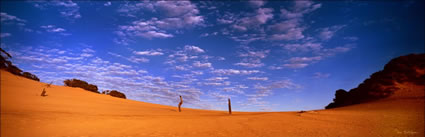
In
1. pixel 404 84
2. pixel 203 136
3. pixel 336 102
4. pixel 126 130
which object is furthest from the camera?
pixel 336 102

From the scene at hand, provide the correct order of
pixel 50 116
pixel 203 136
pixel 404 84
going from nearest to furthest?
pixel 203 136, pixel 50 116, pixel 404 84

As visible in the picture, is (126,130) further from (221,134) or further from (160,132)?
(221,134)

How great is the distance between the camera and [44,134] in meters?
6.86

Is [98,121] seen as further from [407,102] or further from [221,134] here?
Result: [407,102]

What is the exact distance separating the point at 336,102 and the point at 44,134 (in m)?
32.7

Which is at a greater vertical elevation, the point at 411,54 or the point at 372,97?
the point at 411,54

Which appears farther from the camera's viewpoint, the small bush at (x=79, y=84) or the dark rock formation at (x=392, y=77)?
the small bush at (x=79, y=84)

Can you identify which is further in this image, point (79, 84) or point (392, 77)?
point (79, 84)

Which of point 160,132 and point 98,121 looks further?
point 98,121

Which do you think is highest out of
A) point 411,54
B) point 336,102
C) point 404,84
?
point 411,54

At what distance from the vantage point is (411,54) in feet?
76.3

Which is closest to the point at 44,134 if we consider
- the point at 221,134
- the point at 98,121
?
the point at 98,121

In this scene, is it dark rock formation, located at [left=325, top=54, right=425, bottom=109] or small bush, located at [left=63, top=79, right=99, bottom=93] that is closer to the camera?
dark rock formation, located at [left=325, top=54, right=425, bottom=109]

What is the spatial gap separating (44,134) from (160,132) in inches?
150
